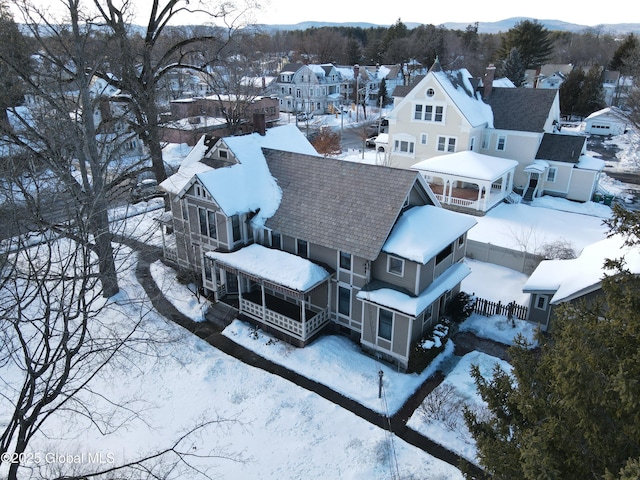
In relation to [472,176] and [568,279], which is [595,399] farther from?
[472,176]

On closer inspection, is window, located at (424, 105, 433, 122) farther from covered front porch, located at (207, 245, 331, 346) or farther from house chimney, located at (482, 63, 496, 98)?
covered front porch, located at (207, 245, 331, 346)

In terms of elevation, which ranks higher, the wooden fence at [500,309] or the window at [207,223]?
the window at [207,223]

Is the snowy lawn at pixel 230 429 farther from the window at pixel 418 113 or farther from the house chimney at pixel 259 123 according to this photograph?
the window at pixel 418 113

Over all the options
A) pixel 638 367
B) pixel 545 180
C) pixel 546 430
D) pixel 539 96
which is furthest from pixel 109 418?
pixel 539 96

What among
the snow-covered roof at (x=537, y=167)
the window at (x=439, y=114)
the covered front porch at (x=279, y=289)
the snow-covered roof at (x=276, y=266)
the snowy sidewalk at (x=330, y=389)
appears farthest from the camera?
the window at (x=439, y=114)

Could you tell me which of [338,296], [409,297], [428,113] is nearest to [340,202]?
[338,296]

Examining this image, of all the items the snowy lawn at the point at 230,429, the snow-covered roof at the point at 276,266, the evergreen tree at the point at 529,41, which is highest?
the evergreen tree at the point at 529,41

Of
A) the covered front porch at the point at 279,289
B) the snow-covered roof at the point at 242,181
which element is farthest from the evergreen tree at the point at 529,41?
the covered front porch at the point at 279,289
